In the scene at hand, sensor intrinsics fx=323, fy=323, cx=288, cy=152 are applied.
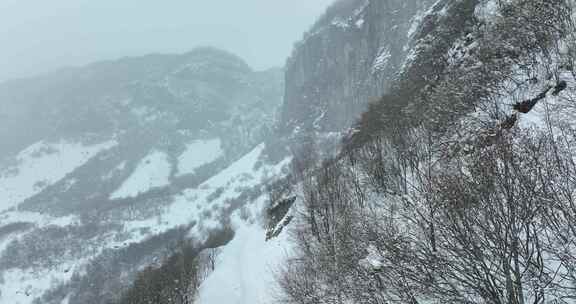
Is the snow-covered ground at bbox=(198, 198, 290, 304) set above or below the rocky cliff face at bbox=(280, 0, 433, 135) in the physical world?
below

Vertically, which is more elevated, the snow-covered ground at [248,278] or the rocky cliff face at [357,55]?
the rocky cliff face at [357,55]

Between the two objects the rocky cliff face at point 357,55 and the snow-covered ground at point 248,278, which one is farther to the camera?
the rocky cliff face at point 357,55

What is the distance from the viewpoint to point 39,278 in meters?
193

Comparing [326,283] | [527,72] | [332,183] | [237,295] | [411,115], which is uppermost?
[411,115]

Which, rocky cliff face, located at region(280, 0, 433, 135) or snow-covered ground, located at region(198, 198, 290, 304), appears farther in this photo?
rocky cliff face, located at region(280, 0, 433, 135)

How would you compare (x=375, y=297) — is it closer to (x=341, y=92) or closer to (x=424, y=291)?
(x=424, y=291)

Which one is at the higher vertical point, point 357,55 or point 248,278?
point 357,55

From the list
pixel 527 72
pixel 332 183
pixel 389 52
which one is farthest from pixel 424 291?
pixel 389 52

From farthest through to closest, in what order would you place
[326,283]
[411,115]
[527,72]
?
1. [411,115]
2. [527,72]
3. [326,283]

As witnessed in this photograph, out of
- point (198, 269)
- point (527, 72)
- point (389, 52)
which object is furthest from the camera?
point (389, 52)

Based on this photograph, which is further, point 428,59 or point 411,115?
point 428,59

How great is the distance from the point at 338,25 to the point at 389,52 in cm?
6182

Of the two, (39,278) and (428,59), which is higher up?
(428,59)

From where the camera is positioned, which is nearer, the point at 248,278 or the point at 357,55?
the point at 248,278
